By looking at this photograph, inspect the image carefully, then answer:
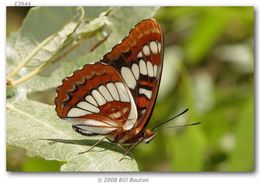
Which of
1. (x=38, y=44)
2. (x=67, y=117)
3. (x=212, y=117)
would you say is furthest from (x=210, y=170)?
(x=38, y=44)

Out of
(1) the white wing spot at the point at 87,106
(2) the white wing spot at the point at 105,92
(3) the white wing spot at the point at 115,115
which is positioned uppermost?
(2) the white wing spot at the point at 105,92

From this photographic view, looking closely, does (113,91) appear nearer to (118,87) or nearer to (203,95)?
(118,87)

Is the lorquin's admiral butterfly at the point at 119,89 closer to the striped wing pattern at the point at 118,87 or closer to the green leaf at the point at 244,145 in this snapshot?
the striped wing pattern at the point at 118,87

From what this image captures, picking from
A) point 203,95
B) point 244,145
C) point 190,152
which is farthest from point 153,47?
point 203,95

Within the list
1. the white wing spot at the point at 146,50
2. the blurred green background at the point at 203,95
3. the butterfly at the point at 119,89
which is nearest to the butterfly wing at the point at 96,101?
the butterfly at the point at 119,89

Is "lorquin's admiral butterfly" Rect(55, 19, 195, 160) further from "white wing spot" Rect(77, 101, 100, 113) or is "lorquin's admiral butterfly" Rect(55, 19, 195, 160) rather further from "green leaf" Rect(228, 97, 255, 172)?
"green leaf" Rect(228, 97, 255, 172)

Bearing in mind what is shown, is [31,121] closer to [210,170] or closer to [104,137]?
[104,137]

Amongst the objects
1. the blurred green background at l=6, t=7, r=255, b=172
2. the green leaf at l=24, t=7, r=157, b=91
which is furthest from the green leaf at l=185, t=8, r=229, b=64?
the green leaf at l=24, t=7, r=157, b=91
